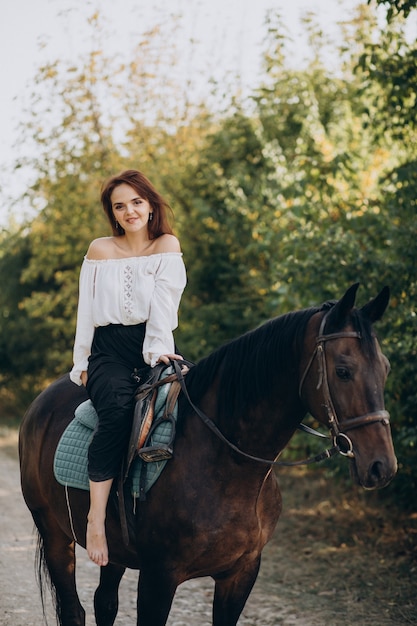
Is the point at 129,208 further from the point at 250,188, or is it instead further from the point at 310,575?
the point at 250,188

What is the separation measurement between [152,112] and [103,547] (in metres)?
11.8

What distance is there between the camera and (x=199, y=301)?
11.7 m

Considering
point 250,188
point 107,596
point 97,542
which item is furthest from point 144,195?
point 250,188

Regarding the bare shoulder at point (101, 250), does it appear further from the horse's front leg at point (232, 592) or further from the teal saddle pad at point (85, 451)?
the horse's front leg at point (232, 592)

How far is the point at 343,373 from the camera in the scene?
9.71 feet

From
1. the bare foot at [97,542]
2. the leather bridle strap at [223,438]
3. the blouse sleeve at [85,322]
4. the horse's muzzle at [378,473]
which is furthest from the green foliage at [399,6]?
the bare foot at [97,542]

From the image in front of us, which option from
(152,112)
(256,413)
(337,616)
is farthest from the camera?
(152,112)

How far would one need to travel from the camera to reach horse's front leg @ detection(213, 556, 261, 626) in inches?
140

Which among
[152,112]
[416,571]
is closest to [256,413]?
[416,571]

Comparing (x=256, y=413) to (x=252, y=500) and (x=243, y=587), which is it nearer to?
(x=252, y=500)

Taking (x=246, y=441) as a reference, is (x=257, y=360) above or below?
above

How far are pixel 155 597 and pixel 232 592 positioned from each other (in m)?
0.43

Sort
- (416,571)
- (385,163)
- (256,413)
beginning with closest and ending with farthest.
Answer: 1. (256,413)
2. (416,571)
3. (385,163)

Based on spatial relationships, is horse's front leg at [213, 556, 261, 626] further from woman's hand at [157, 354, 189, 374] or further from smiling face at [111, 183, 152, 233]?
smiling face at [111, 183, 152, 233]
